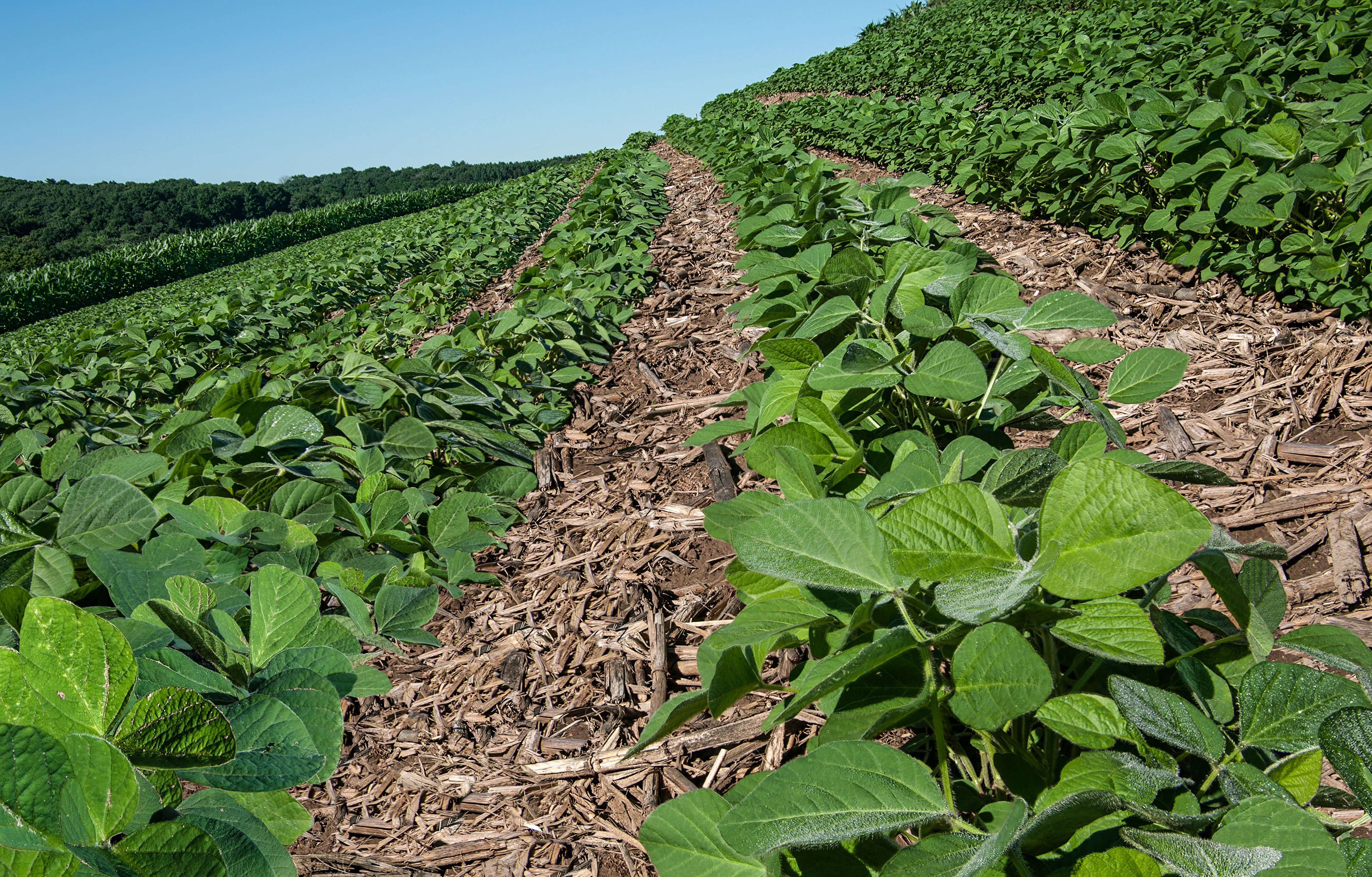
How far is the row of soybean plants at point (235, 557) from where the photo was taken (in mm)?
548

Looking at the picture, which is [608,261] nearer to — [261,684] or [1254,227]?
[1254,227]

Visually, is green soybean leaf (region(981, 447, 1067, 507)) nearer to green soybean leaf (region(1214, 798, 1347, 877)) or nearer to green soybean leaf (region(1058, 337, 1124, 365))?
green soybean leaf (region(1214, 798, 1347, 877))

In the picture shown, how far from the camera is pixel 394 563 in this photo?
2209 millimetres

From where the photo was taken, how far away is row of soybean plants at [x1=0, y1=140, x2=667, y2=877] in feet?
1.80

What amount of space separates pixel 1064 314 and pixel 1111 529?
842mm

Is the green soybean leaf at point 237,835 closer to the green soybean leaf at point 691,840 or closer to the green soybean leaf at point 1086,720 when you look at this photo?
the green soybean leaf at point 691,840

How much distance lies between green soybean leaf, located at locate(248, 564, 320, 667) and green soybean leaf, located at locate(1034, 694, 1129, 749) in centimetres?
90

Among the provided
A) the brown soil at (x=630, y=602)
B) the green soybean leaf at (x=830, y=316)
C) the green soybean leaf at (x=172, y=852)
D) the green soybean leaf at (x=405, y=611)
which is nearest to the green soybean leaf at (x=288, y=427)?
the brown soil at (x=630, y=602)

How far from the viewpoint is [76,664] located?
60 cm

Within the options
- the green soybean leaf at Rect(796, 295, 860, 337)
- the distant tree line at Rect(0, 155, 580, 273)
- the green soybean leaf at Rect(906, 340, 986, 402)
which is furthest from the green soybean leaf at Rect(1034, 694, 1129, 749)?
the distant tree line at Rect(0, 155, 580, 273)

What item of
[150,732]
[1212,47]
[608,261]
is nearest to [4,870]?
[150,732]

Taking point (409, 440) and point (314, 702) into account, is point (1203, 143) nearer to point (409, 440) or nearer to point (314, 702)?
point (409, 440)

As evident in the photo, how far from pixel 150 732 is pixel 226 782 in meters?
0.07

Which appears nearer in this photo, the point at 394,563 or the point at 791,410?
the point at 791,410
